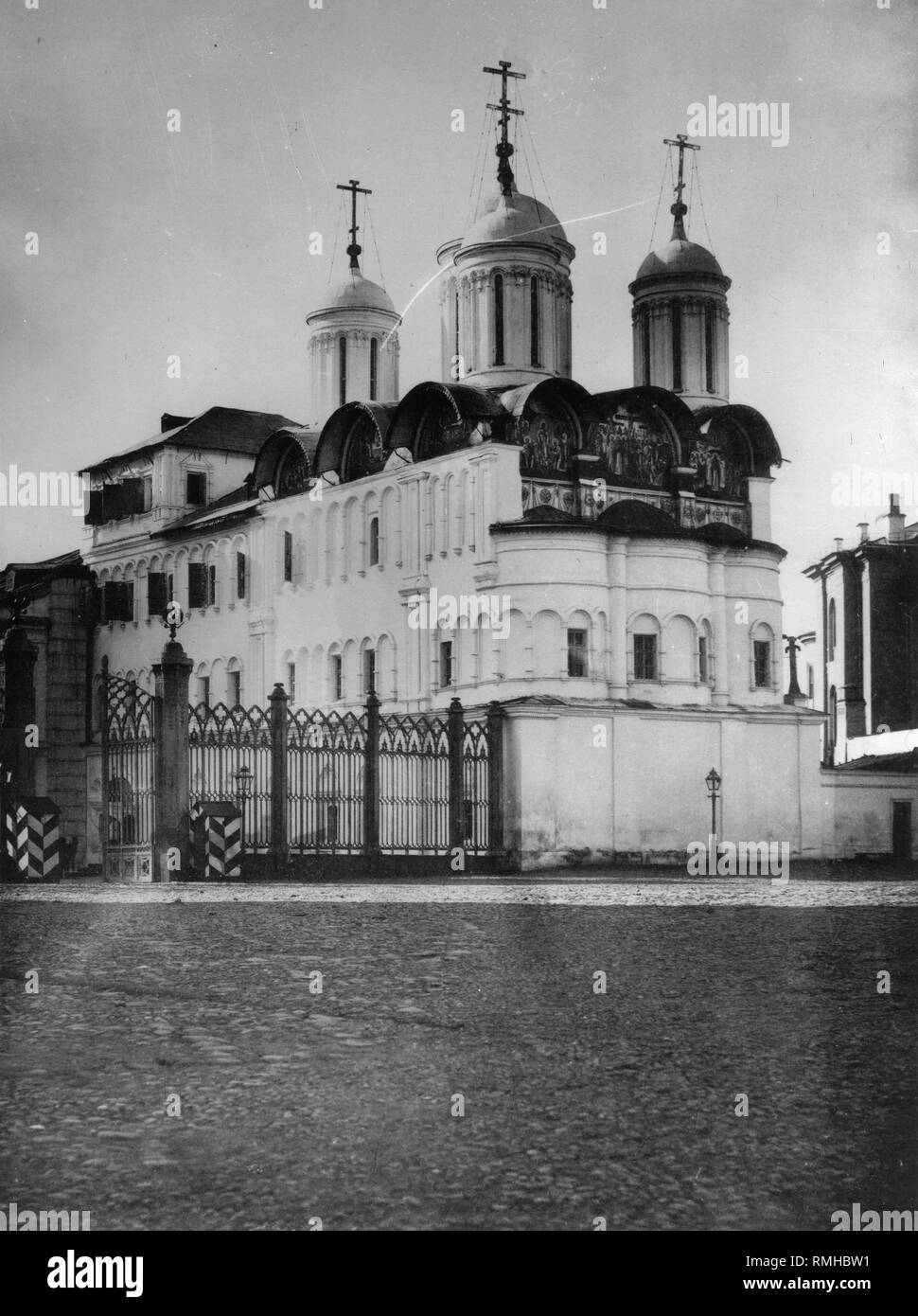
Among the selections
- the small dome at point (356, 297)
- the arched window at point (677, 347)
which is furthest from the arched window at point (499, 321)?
the small dome at point (356, 297)

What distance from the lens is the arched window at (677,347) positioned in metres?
47.1

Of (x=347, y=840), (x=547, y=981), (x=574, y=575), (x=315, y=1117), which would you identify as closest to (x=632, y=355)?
(x=574, y=575)

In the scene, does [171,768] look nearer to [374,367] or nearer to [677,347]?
[677,347]

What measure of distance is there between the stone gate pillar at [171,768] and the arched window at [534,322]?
1876cm

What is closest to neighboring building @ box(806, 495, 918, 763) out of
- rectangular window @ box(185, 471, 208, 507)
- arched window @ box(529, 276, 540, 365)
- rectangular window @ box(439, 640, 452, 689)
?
arched window @ box(529, 276, 540, 365)

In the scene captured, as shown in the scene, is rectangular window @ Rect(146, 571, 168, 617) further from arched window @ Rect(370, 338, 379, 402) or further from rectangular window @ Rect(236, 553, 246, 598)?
arched window @ Rect(370, 338, 379, 402)

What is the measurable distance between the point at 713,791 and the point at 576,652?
449cm

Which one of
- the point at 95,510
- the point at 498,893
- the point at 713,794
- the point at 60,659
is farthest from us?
the point at 95,510

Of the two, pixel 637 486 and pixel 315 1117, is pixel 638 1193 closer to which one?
pixel 315 1117

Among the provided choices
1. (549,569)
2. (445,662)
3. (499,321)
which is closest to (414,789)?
(445,662)

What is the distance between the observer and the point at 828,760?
57.9 metres

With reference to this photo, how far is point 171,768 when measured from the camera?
91.0 feet

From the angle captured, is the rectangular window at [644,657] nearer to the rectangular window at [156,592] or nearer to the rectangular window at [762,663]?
the rectangular window at [762,663]
